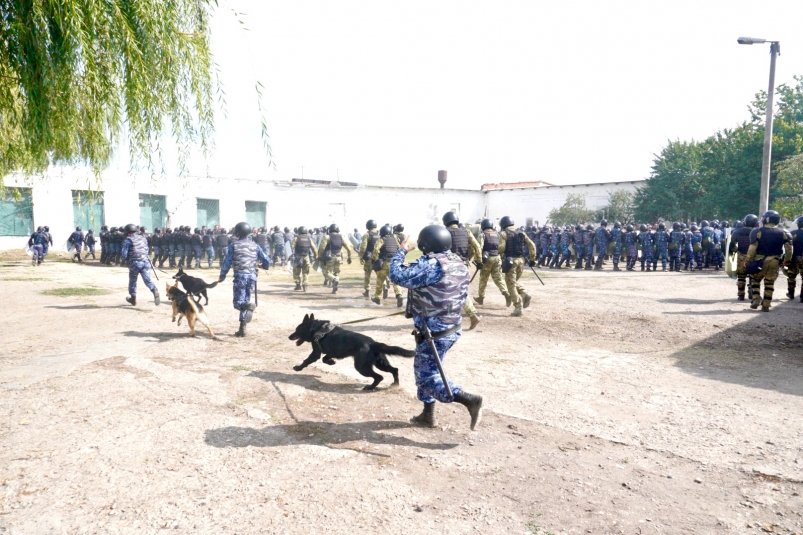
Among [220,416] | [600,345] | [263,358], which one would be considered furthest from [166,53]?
[600,345]

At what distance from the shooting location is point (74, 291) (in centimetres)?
1402

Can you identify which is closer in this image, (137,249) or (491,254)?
(491,254)

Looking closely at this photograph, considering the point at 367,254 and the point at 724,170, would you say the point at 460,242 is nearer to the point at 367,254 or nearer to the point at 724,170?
the point at 367,254

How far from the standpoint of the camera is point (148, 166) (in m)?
4.81

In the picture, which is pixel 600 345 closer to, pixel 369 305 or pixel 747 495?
pixel 747 495

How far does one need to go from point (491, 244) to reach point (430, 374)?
6.28 m

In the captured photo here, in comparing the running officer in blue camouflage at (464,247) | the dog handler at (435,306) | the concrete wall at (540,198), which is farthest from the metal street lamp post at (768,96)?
the concrete wall at (540,198)

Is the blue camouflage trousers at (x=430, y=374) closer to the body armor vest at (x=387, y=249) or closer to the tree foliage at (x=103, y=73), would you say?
the tree foliage at (x=103, y=73)

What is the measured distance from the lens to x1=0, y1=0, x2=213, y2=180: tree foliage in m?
3.77

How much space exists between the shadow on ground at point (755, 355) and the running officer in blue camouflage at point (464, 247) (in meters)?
2.98

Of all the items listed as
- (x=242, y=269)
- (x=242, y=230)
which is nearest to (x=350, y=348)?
(x=242, y=269)

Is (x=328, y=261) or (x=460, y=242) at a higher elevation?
(x=460, y=242)

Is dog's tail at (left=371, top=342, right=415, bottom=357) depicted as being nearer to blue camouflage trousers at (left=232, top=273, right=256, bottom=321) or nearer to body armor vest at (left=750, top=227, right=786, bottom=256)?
blue camouflage trousers at (left=232, top=273, right=256, bottom=321)

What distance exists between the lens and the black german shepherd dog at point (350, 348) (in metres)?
5.57
